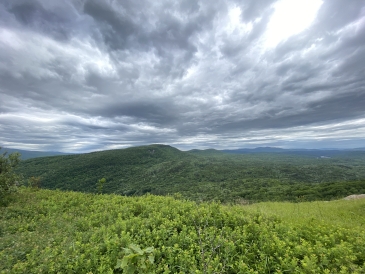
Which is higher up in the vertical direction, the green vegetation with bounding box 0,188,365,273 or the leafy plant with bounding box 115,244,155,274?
the leafy plant with bounding box 115,244,155,274

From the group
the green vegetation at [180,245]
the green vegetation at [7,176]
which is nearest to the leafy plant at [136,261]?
the green vegetation at [180,245]

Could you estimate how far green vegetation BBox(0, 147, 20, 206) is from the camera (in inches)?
461

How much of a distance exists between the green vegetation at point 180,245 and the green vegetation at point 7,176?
3.73m

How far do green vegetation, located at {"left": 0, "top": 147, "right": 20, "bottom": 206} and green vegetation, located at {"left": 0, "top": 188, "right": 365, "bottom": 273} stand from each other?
3.73 m

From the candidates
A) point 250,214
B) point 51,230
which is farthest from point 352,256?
point 51,230

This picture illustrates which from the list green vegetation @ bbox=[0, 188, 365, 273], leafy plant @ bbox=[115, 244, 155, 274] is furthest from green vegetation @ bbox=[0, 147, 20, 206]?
leafy plant @ bbox=[115, 244, 155, 274]

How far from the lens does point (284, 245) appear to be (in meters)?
5.00

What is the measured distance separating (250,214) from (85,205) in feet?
32.7

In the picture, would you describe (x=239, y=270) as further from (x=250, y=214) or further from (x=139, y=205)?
(x=139, y=205)

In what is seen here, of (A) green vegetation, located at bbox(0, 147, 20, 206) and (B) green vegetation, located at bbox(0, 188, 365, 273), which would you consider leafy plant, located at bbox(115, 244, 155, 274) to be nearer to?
(B) green vegetation, located at bbox(0, 188, 365, 273)

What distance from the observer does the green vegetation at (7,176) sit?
11.7m

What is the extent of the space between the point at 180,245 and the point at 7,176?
1411cm

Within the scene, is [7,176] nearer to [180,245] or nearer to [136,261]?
[136,261]

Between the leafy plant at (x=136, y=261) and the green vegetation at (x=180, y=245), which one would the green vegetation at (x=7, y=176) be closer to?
the green vegetation at (x=180, y=245)
